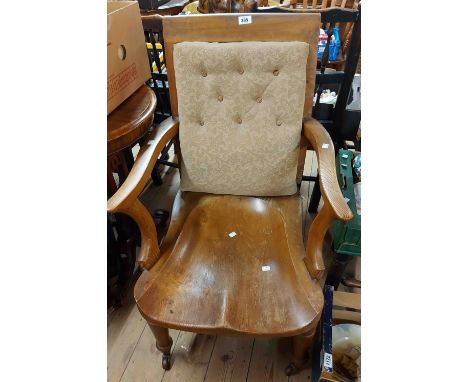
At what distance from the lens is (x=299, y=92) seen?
1007 millimetres

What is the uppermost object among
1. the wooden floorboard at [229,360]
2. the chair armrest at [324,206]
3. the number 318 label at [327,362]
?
the chair armrest at [324,206]

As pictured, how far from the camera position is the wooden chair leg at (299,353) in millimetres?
955

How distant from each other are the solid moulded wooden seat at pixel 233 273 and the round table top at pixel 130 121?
0.98 feet

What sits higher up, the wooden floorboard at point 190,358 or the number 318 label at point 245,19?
the number 318 label at point 245,19

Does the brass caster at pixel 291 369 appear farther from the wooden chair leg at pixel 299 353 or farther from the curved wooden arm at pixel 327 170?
the curved wooden arm at pixel 327 170

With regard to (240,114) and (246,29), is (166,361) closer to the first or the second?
(240,114)

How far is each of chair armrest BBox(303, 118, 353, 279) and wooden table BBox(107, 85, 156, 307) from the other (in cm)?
59

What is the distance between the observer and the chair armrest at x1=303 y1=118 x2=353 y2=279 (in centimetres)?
76

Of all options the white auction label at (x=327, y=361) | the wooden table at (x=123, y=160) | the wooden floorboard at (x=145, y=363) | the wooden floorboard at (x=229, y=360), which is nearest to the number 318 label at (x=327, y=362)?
the white auction label at (x=327, y=361)

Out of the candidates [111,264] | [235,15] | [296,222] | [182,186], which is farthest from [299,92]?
[111,264]

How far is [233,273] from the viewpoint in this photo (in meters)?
0.92

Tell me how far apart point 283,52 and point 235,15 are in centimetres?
19

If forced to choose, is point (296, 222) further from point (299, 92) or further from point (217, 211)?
point (299, 92)

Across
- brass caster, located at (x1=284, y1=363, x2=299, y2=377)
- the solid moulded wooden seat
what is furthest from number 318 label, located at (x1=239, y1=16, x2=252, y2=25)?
brass caster, located at (x1=284, y1=363, x2=299, y2=377)
